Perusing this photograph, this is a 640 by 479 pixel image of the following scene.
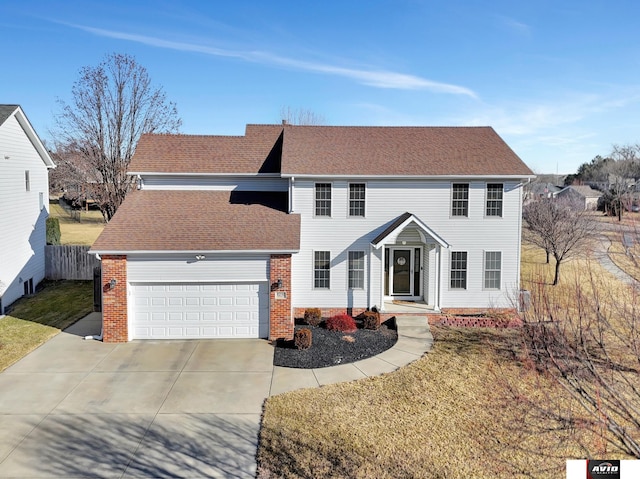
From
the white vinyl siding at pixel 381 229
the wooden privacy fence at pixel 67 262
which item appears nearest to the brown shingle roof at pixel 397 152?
the white vinyl siding at pixel 381 229

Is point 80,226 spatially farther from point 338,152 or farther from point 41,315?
point 338,152

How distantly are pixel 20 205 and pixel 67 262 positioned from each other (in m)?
4.47

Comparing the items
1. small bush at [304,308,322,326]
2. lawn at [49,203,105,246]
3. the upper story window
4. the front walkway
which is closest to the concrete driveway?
the front walkway

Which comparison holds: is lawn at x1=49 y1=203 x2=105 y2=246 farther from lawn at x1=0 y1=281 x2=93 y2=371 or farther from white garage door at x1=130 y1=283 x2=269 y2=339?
white garage door at x1=130 y1=283 x2=269 y2=339

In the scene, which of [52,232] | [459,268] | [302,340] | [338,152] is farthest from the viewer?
[52,232]

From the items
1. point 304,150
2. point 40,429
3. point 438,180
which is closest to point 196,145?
point 304,150

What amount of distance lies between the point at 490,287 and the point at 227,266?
32.2 feet

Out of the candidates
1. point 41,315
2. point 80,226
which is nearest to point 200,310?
point 41,315

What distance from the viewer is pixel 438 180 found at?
56.5 ft

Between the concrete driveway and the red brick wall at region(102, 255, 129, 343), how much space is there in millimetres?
450

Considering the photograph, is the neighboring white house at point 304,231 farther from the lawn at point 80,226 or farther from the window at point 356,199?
the lawn at point 80,226

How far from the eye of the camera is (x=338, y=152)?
59.6 ft

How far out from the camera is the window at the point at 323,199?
17.3 meters

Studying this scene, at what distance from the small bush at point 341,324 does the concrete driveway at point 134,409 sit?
101 inches
